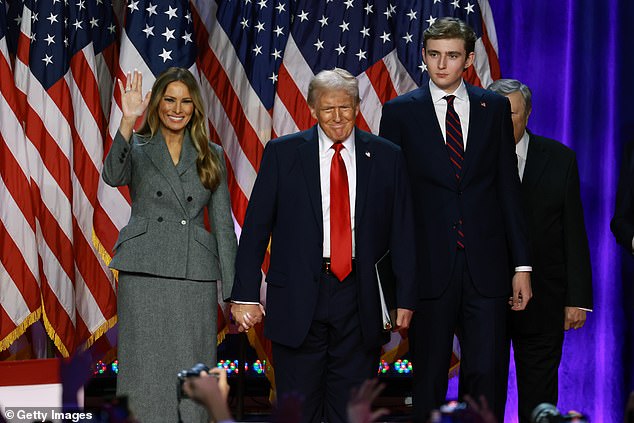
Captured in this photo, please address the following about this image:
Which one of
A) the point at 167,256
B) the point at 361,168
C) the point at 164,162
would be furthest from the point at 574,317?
the point at 164,162

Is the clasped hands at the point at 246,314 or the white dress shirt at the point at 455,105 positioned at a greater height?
the white dress shirt at the point at 455,105

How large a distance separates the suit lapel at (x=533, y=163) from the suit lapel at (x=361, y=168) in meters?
0.98

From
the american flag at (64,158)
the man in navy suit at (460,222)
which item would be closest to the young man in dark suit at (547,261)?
the man in navy suit at (460,222)

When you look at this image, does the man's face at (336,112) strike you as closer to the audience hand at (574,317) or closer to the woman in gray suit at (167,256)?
the woman in gray suit at (167,256)

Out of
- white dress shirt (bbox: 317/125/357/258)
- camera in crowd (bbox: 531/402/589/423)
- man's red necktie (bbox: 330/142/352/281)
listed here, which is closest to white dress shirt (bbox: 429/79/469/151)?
white dress shirt (bbox: 317/125/357/258)

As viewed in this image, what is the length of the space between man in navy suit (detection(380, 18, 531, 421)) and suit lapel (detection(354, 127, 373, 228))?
0.23m

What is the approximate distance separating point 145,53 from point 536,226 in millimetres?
2302

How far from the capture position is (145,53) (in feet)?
17.7

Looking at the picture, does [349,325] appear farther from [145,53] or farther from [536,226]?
[145,53]

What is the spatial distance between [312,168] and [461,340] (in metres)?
0.88

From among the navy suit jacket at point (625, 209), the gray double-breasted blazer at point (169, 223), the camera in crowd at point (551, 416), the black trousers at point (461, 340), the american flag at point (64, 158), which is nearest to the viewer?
the camera in crowd at point (551, 416)

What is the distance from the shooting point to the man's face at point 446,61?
3865 millimetres

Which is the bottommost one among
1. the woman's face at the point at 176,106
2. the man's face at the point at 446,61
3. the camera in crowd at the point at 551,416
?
the camera in crowd at the point at 551,416

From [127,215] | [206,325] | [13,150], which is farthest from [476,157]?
[13,150]
